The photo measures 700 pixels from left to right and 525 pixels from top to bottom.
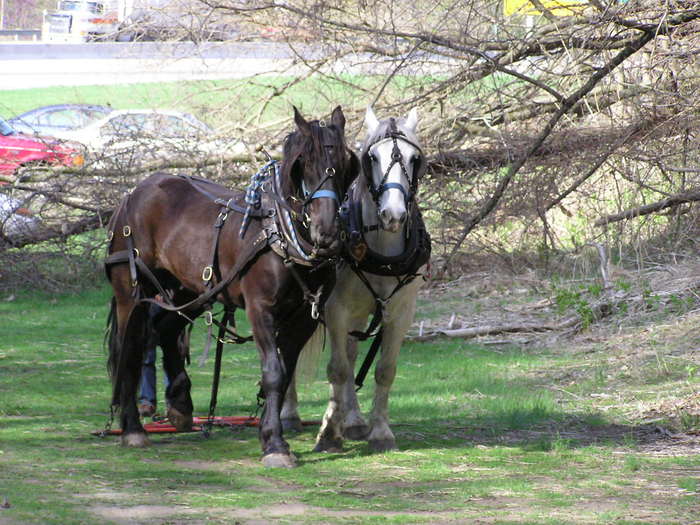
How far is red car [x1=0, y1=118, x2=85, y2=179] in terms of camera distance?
537 inches

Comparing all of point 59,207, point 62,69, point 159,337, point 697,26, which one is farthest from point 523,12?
point 62,69

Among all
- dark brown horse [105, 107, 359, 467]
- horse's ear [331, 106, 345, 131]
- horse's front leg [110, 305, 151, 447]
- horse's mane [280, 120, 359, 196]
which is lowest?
horse's front leg [110, 305, 151, 447]

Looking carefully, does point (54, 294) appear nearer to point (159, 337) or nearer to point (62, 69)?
point (159, 337)

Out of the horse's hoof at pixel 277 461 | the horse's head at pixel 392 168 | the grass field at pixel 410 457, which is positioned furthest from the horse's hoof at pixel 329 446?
the horse's head at pixel 392 168

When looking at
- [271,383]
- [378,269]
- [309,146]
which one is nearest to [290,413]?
[271,383]

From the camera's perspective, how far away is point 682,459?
21.2ft

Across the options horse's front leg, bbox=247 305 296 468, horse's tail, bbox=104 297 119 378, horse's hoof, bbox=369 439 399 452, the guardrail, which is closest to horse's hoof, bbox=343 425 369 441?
horse's hoof, bbox=369 439 399 452

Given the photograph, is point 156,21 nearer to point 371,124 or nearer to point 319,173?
point 371,124

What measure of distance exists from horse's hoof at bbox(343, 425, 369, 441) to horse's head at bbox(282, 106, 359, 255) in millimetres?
1893

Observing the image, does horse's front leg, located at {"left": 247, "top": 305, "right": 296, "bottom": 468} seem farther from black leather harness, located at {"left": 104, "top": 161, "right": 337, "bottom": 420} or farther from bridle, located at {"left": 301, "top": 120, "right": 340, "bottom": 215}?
bridle, located at {"left": 301, "top": 120, "right": 340, "bottom": 215}

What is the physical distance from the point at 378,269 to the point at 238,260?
861 mm

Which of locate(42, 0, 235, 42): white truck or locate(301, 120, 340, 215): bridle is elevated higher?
locate(42, 0, 235, 42): white truck

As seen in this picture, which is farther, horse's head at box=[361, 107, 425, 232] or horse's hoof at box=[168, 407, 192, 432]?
horse's hoof at box=[168, 407, 192, 432]

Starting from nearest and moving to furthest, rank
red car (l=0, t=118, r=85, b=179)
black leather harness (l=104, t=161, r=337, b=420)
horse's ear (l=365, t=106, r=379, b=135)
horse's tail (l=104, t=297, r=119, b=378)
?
black leather harness (l=104, t=161, r=337, b=420) < horse's ear (l=365, t=106, r=379, b=135) < horse's tail (l=104, t=297, r=119, b=378) < red car (l=0, t=118, r=85, b=179)
